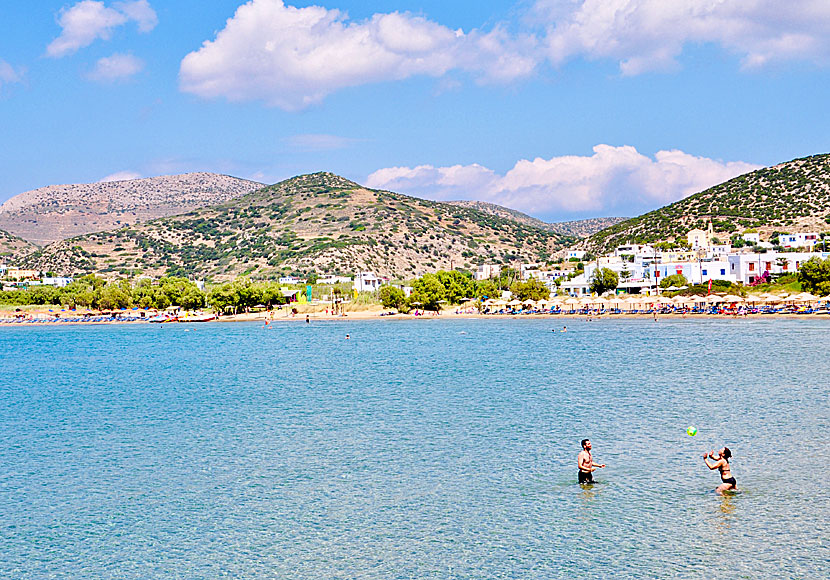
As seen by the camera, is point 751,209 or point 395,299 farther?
point 751,209

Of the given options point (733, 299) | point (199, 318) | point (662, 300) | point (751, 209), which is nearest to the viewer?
point (733, 299)

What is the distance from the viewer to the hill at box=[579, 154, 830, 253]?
149375mm

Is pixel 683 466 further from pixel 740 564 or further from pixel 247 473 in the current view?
pixel 247 473

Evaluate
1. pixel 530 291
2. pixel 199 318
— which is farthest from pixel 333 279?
pixel 530 291

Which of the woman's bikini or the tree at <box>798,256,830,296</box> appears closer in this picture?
the woman's bikini

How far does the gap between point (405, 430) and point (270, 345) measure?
52029 mm

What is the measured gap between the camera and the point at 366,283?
148125 millimetres

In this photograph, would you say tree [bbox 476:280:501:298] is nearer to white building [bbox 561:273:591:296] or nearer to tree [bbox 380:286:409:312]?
white building [bbox 561:273:591:296]

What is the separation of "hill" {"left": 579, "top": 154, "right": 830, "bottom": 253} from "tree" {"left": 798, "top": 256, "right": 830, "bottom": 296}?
46.5m

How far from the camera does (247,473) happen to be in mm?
26578

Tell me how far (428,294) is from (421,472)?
92.5 m

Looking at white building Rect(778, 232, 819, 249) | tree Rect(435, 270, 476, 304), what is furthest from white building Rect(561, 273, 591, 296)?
white building Rect(778, 232, 819, 249)

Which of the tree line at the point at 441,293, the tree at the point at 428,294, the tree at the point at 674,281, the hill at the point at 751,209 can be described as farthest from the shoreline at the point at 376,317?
the hill at the point at 751,209

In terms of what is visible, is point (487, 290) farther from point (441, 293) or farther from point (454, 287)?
point (441, 293)
